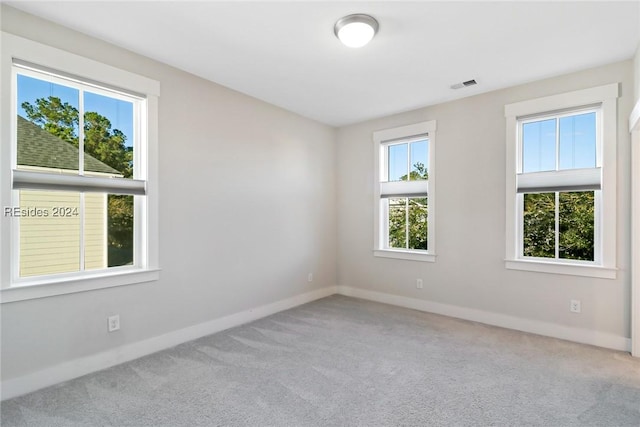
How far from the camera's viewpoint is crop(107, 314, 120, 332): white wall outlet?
8.75ft

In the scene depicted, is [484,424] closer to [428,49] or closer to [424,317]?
[424,317]

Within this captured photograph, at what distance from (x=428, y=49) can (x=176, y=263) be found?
3.07m

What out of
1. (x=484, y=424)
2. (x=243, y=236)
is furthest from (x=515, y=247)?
(x=243, y=236)

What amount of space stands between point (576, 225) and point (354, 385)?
281 cm

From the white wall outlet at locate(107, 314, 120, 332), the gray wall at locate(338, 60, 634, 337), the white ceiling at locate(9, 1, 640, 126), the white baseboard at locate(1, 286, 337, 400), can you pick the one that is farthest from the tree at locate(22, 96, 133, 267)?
the gray wall at locate(338, 60, 634, 337)

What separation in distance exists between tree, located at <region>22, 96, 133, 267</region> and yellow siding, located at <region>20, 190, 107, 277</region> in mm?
86

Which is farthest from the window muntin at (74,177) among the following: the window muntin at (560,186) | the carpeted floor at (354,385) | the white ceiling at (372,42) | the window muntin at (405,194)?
the window muntin at (560,186)

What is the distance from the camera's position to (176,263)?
10.2 feet

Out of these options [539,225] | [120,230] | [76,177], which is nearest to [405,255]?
[539,225]

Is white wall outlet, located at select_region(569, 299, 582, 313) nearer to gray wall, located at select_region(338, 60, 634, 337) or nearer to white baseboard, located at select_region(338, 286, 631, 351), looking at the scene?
gray wall, located at select_region(338, 60, 634, 337)

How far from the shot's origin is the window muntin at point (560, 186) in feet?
10.5

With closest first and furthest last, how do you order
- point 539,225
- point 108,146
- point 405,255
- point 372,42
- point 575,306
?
point 372,42 < point 108,146 < point 575,306 < point 539,225 < point 405,255

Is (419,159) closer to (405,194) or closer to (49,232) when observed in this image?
(405,194)

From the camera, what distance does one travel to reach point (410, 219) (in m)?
4.51
